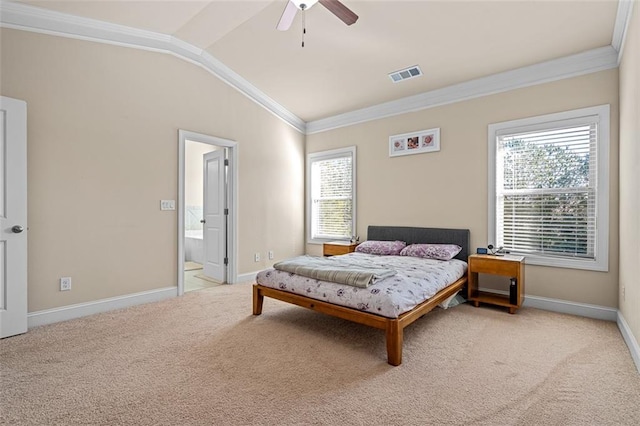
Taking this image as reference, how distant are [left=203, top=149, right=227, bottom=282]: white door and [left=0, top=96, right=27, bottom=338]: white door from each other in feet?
7.65

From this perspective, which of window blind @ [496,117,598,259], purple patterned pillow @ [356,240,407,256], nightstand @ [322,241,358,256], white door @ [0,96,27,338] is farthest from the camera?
nightstand @ [322,241,358,256]

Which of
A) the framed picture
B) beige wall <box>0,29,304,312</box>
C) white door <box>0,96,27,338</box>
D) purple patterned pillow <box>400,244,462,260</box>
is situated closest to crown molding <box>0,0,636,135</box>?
beige wall <box>0,29,304,312</box>

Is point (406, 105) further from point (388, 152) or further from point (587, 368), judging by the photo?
point (587, 368)

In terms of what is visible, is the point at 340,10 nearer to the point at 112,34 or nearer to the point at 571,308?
the point at 112,34

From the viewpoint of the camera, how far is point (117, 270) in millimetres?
→ 3625

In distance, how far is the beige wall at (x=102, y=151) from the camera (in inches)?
121

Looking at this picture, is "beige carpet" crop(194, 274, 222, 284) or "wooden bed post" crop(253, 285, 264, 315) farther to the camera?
"beige carpet" crop(194, 274, 222, 284)

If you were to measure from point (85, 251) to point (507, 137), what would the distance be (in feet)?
16.6

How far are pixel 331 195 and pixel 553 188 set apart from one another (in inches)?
129

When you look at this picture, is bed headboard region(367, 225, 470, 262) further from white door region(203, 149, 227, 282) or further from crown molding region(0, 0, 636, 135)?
white door region(203, 149, 227, 282)

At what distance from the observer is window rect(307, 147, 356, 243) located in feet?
17.9

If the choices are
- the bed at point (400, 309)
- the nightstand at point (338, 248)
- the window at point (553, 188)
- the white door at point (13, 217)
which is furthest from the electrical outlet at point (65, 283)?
the window at point (553, 188)


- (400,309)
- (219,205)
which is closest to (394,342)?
(400,309)

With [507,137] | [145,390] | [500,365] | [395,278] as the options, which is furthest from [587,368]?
[145,390]
